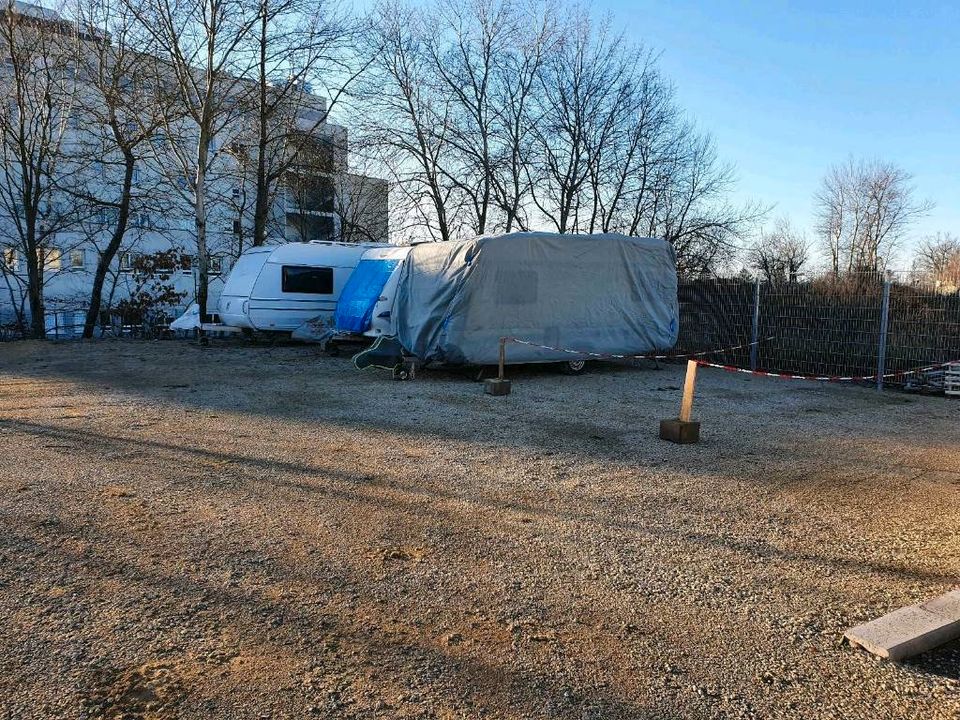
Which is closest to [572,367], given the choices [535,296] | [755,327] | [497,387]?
[535,296]

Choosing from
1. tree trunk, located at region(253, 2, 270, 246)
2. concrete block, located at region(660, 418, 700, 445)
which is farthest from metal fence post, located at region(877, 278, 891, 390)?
tree trunk, located at region(253, 2, 270, 246)

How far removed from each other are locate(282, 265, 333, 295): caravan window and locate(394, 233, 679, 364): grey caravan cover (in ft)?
18.2

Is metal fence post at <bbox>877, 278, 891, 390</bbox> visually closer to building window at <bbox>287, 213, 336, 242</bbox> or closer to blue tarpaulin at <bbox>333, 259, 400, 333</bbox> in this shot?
blue tarpaulin at <bbox>333, 259, 400, 333</bbox>

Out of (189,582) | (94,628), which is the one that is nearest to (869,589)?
(189,582)

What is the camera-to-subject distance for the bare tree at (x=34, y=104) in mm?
19281

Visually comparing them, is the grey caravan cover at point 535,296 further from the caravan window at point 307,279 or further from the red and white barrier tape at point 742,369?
the caravan window at point 307,279

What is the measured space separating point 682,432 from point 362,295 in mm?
9297

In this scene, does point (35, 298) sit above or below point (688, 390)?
above

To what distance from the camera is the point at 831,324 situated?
12.6 metres

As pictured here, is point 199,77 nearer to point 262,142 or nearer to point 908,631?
point 262,142

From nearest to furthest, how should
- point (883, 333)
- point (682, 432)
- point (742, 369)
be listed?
point (682, 432), point (883, 333), point (742, 369)

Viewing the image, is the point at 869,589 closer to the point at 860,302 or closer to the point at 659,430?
the point at 659,430

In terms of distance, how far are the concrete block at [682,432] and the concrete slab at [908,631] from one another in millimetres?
3839

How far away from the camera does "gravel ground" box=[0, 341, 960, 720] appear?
2662 mm
